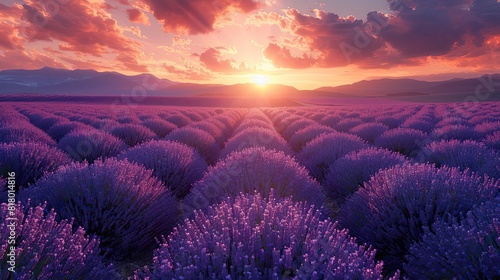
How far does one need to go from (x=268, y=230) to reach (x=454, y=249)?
127 centimetres

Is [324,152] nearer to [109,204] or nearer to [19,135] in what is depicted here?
[109,204]

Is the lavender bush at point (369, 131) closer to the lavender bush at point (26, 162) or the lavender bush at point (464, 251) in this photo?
the lavender bush at point (464, 251)

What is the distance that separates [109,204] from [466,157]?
177 inches

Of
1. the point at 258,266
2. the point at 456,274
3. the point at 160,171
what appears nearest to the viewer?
the point at 258,266

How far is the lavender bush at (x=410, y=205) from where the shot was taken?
9.14 feet

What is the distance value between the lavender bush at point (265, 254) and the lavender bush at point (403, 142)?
229 inches

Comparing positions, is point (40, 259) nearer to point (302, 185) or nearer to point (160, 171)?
point (302, 185)

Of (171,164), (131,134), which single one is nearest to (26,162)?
(171,164)

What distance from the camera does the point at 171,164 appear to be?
4.98 m

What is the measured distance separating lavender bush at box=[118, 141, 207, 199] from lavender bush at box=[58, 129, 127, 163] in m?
1.37

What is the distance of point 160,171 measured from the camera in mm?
4840

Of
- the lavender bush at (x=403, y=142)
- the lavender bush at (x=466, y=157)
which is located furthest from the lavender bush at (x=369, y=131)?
the lavender bush at (x=466, y=157)

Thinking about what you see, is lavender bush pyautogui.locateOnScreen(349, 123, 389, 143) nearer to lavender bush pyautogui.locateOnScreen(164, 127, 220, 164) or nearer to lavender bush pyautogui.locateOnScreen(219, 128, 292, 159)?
lavender bush pyautogui.locateOnScreen(219, 128, 292, 159)

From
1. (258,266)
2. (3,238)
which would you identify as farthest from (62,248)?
(258,266)
